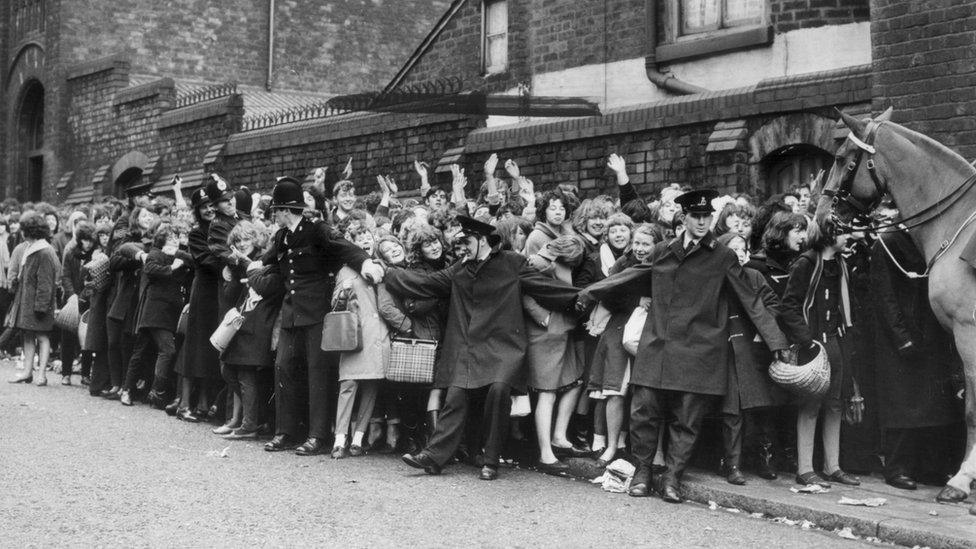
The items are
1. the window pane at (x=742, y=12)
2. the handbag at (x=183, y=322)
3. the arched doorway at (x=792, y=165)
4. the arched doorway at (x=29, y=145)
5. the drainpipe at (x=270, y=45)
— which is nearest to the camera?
the handbag at (x=183, y=322)

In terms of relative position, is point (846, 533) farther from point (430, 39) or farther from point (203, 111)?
point (203, 111)

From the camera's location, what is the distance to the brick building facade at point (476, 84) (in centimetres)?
1290

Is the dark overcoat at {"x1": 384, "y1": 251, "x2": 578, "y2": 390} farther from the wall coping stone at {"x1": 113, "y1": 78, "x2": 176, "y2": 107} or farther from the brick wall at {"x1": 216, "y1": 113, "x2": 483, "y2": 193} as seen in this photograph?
the wall coping stone at {"x1": 113, "y1": 78, "x2": 176, "y2": 107}

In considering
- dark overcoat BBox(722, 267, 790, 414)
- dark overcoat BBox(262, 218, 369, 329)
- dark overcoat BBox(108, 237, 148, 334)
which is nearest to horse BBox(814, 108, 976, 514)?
dark overcoat BBox(722, 267, 790, 414)

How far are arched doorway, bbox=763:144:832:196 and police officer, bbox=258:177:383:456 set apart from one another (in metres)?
5.28

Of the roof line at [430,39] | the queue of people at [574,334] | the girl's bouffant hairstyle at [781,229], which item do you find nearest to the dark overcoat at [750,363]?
the queue of people at [574,334]

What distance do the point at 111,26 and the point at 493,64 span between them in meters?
14.7

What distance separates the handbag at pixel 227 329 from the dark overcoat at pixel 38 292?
14.4 ft

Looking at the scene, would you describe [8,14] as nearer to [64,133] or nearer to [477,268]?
[64,133]

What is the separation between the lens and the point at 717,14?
53.1 feet

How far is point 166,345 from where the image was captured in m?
12.9

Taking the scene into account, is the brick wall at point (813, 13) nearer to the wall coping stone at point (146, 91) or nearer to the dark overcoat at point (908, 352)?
the dark overcoat at point (908, 352)

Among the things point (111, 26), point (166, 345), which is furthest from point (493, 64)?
point (111, 26)

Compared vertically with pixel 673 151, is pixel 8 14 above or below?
above
